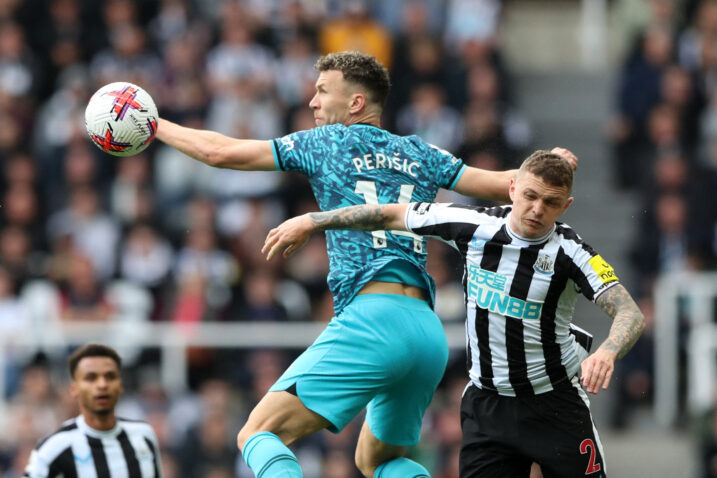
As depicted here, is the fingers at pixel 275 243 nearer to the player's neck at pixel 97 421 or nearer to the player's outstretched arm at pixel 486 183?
the player's outstretched arm at pixel 486 183

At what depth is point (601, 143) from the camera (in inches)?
588

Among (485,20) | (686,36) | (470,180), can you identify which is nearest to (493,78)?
(485,20)

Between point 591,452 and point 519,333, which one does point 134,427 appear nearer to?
point 519,333

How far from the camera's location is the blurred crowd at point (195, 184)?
1156 centimetres

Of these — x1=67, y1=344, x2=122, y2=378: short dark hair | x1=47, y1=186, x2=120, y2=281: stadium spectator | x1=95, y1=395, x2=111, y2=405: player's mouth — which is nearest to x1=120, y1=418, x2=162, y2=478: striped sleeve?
x1=95, y1=395, x2=111, y2=405: player's mouth

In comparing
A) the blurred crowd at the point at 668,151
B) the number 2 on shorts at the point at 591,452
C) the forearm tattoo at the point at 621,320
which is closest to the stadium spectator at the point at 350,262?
the number 2 on shorts at the point at 591,452

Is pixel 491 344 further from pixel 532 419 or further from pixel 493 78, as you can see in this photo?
A: pixel 493 78

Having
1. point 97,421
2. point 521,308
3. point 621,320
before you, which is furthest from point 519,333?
point 97,421

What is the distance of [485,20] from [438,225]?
952 cm

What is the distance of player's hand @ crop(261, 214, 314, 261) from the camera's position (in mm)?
5809

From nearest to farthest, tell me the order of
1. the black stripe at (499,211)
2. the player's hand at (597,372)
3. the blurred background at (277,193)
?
the player's hand at (597,372)
the black stripe at (499,211)
the blurred background at (277,193)

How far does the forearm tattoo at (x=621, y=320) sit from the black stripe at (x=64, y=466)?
334 cm

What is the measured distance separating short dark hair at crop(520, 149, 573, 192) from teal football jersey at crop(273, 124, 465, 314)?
725 mm

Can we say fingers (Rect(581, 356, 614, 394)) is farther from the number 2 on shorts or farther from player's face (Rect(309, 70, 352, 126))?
player's face (Rect(309, 70, 352, 126))
